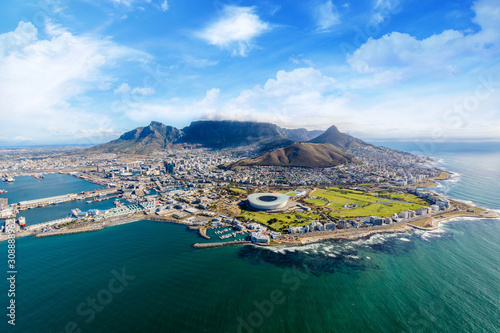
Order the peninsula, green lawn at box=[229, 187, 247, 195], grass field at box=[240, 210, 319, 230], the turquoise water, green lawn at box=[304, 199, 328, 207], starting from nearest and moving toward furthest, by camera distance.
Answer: the peninsula → grass field at box=[240, 210, 319, 230] → green lawn at box=[304, 199, 328, 207] → the turquoise water → green lawn at box=[229, 187, 247, 195]

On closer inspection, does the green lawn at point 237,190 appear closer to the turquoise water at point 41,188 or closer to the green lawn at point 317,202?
the green lawn at point 317,202

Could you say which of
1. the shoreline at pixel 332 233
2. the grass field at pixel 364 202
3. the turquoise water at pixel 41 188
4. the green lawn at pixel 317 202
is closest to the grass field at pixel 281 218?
the shoreline at pixel 332 233

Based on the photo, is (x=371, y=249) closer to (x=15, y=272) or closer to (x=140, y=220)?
(x=140, y=220)

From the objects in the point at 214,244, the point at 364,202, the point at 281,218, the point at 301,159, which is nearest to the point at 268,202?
the point at 281,218

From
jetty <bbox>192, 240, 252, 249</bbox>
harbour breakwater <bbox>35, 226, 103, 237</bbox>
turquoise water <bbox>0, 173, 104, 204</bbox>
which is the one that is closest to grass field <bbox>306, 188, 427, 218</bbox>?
jetty <bbox>192, 240, 252, 249</bbox>

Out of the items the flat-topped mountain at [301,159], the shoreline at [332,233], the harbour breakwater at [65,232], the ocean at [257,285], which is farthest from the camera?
the flat-topped mountain at [301,159]

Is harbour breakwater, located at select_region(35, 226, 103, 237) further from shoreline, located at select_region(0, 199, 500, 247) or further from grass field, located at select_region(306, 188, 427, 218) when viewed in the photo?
grass field, located at select_region(306, 188, 427, 218)
